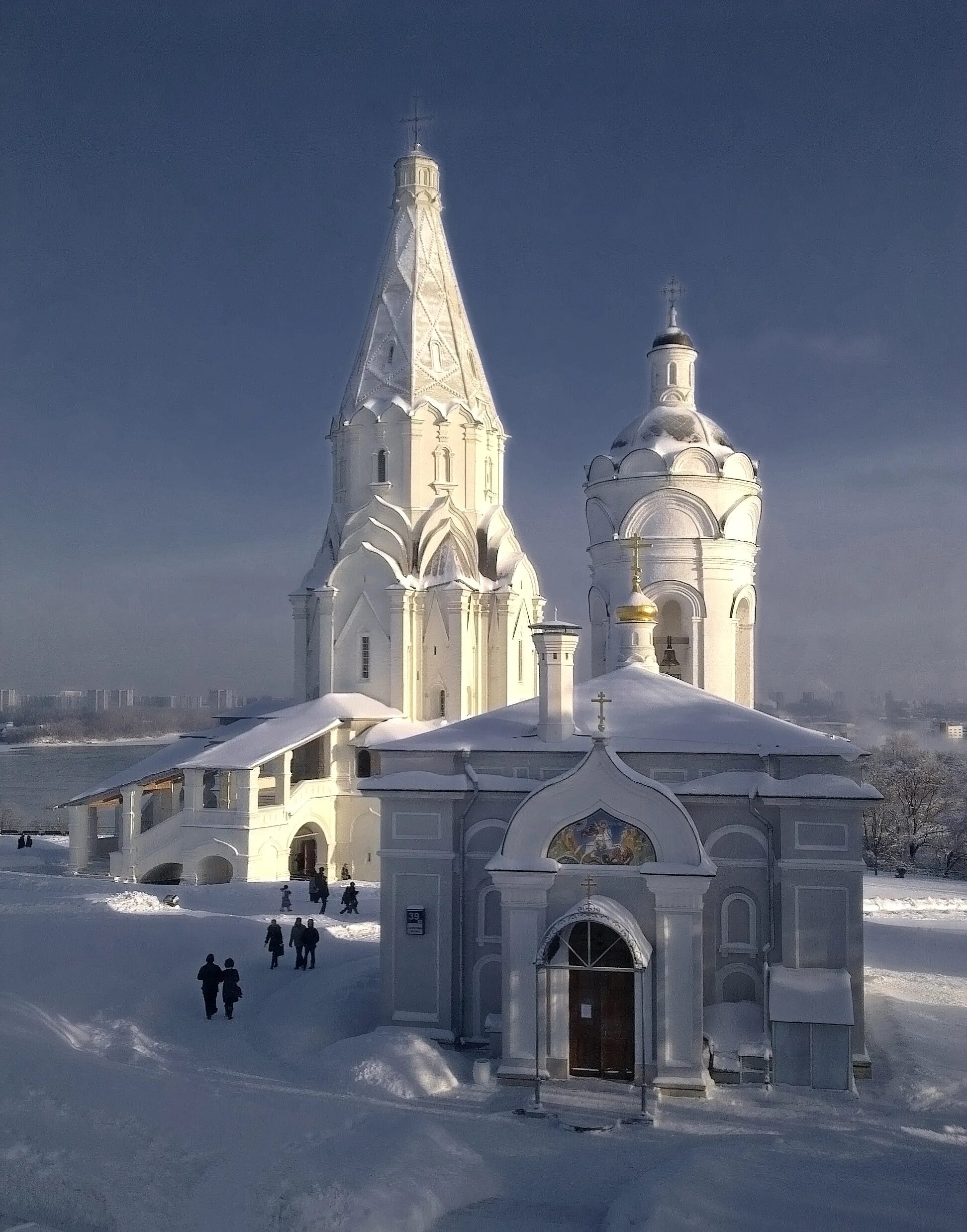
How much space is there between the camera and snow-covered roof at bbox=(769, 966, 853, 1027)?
1027 centimetres

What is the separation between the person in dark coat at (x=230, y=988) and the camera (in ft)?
38.7

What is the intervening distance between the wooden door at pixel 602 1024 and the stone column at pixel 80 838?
15540mm

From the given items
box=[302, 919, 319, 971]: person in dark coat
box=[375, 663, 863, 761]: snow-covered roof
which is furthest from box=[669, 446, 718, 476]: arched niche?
box=[302, 919, 319, 971]: person in dark coat

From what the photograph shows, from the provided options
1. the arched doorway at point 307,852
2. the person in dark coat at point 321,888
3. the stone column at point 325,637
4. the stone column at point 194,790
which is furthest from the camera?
the stone column at point 325,637

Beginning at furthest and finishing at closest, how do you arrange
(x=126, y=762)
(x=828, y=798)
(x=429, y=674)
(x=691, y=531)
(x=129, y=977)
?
(x=126, y=762) → (x=429, y=674) → (x=691, y=531) → (x=129, y=977) → (x=828, y=798)

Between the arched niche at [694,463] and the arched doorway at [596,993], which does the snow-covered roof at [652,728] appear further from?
the arched niche at [694,463]

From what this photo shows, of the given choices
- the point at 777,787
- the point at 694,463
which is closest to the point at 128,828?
the point at 694,463

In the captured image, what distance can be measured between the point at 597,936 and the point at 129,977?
5864 mm

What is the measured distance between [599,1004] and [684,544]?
10803 millimetres

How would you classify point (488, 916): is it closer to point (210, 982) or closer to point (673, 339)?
point (210, 982)

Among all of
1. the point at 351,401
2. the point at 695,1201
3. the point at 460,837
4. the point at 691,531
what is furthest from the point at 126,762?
the point at 695,1201

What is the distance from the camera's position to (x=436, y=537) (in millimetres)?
26938

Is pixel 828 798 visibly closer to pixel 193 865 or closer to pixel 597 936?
pixel 597 936

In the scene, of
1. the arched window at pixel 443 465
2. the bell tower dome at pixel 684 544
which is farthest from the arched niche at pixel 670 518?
the arched window at pixel 443 465
